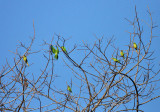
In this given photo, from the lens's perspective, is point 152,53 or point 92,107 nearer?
point 92,107

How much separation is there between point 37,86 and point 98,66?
95cm

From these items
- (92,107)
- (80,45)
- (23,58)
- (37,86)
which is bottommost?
(92,107)

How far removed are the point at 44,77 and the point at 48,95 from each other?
239 mm

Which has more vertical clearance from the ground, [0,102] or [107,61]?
[107,61]

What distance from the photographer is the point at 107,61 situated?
325 cm

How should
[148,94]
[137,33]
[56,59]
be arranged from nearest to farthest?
[56,59] < [137,33] < [148,94]

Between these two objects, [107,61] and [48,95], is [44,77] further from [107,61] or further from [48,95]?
[107,61]

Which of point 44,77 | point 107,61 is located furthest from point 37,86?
point 107,61

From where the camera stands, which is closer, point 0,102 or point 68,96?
point 0,102

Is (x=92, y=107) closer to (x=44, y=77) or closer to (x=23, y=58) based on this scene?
(x=44, y=77)

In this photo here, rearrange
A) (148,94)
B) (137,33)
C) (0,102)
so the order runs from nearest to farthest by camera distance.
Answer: (0,102)
(137,33)
(148,94)

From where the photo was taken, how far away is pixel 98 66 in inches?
138

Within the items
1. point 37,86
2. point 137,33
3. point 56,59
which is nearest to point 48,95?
point 37,86

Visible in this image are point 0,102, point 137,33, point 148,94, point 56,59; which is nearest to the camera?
point 56,59
